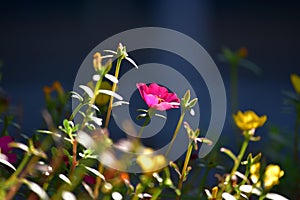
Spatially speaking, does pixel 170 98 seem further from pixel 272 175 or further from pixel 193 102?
pixel 272 175

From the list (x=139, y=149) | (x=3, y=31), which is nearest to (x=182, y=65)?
(x=3, y=31)

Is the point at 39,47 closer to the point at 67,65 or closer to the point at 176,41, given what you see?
the point at 67,65

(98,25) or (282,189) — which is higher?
(282,189)

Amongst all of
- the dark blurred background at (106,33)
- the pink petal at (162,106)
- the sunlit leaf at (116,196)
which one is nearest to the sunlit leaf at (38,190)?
the sunlit leaf at (116,196)

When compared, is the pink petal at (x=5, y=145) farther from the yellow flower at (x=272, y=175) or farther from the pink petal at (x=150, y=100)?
the yellow flower at (x=272, y=175)

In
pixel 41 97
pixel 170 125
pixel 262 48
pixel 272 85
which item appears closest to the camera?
pixel 170 125

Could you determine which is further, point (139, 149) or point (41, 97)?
point (41, 97)
